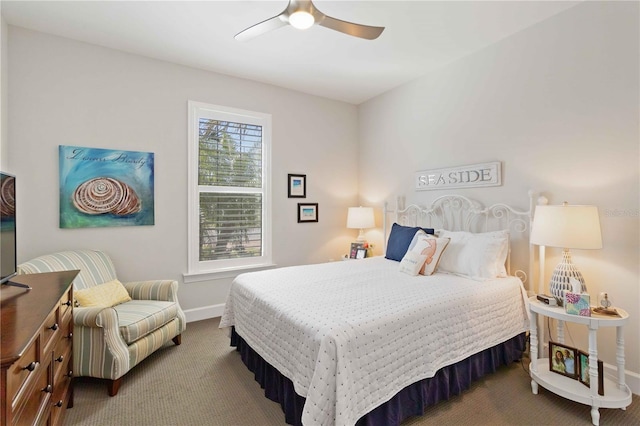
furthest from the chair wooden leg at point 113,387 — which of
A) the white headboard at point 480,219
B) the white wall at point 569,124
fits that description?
the white wall at point 569,124

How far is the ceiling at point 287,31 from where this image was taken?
7.67 ft

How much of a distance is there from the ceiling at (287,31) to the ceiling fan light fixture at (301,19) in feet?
1.88

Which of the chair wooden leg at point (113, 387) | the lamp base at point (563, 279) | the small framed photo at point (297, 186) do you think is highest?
the small framed photo at point (297, 186)

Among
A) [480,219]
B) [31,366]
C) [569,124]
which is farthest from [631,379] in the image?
[31,366]

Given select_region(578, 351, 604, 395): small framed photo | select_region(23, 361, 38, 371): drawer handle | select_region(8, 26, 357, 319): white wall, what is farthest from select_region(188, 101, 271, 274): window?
select_region(578, 351, 604, 395): small framed photo

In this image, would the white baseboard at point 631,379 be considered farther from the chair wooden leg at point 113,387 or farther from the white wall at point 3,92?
the white wall at point 3,92

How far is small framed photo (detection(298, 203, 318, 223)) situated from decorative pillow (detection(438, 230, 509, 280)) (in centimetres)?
191

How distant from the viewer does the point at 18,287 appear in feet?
5.10

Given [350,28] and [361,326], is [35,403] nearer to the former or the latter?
[361,326]

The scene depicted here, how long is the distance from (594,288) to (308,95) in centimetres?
359

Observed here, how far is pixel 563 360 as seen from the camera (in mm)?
2043

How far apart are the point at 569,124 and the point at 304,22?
2.15 meters

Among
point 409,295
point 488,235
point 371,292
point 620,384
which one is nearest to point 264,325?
point 371,292

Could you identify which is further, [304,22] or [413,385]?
[304,22]
